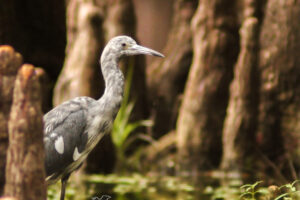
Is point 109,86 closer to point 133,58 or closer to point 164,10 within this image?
point 133,58

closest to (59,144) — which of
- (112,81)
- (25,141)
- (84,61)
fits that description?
(112,81)

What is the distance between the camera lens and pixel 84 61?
6887 mm

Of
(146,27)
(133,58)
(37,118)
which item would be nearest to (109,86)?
(37,118)

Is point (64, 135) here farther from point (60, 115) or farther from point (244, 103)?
point (244, 103)

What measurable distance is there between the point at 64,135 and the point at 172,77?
5376 mm

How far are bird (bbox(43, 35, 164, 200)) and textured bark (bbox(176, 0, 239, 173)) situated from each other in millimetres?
3795

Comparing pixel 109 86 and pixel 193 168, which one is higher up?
pixel 109 86

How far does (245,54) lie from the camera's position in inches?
275

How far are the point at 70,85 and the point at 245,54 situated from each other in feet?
7.39

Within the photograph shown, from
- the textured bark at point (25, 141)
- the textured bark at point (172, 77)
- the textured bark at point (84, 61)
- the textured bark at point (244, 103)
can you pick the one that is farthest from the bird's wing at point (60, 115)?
the textured bark at point (172, 77)

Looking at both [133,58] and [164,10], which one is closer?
[133,58]

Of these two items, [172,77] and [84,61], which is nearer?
[84,61]

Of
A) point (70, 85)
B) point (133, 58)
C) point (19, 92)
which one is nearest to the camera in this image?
point (19, 92)

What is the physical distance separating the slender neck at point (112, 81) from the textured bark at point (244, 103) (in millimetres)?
3616
